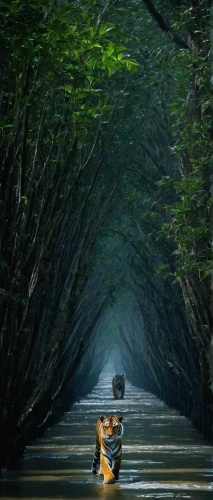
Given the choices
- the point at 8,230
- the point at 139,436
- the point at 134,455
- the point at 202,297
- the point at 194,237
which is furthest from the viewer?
the point at 139,436

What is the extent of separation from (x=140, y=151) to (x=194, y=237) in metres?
13.1

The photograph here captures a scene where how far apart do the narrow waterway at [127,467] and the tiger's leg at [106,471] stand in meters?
0.13

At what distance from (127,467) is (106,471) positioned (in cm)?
240

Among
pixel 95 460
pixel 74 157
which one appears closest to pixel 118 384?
pixel 74 157

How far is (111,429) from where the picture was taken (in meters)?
15.3

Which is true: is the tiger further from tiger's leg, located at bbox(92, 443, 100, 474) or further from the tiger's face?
tiger's leg, located at bbox(92, 443, 100, 474)

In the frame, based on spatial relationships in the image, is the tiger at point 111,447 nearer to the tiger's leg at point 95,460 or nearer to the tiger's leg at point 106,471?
the tiger's leg at point 106,471

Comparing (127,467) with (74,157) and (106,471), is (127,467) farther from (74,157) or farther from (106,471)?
(74,157)

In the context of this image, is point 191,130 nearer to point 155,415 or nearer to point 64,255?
point 64,255

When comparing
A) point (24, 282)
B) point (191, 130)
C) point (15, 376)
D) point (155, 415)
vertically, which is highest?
point (191, 130)

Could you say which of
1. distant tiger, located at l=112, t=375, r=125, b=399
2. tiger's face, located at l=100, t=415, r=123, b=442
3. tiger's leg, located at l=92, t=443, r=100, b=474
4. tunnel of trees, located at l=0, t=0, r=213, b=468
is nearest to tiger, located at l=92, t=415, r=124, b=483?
tiger's face, located at l=100, t=415, r=123, b=442

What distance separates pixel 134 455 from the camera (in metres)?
20.1

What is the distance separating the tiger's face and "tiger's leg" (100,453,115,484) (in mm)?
284

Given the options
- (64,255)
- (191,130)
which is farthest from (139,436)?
(191,130)
